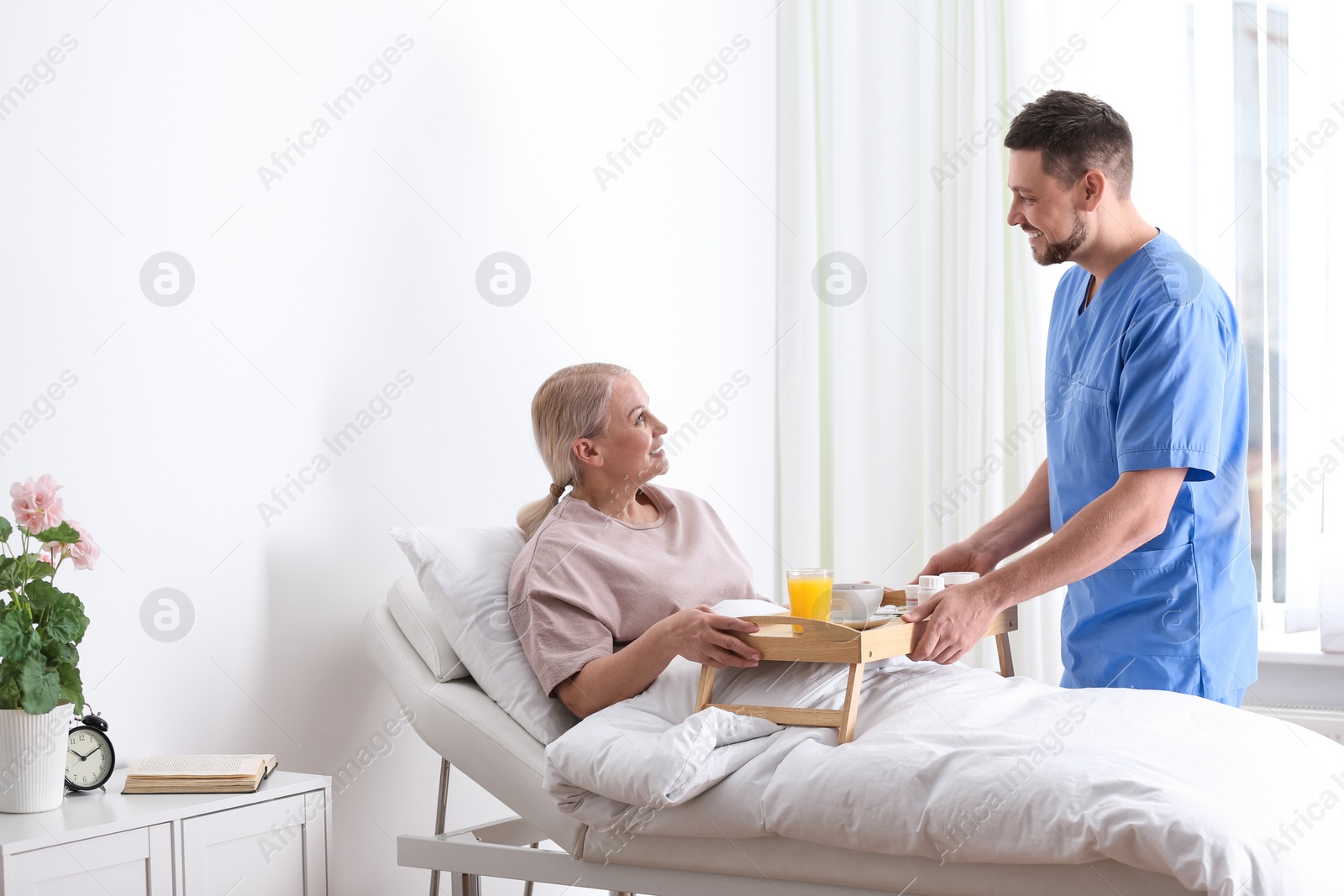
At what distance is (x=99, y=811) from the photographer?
1459mm

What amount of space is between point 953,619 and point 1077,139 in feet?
2.63

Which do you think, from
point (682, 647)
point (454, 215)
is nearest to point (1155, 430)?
point (682, 647)

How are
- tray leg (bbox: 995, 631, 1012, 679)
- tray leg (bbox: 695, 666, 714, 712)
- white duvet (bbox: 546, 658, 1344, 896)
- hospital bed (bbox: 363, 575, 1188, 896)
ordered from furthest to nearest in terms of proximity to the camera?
tray leg (bbox: 995, 631, 1012, 679) < tray leg (bbox: 695, 666, 714, 712) < hospital bed (bbox: 363, 575, 1188, 896) < white duvet (bbox: 546, 658, 1344, 896)

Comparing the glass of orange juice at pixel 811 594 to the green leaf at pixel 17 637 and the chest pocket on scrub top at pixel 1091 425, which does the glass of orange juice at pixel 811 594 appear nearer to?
the chest pocket on scrub top at pixel 1091 425

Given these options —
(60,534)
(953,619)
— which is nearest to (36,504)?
(60,534)

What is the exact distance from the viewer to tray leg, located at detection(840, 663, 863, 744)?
1427mm

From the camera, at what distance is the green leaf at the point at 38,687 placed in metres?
1.42

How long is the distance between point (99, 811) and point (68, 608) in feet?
0.85

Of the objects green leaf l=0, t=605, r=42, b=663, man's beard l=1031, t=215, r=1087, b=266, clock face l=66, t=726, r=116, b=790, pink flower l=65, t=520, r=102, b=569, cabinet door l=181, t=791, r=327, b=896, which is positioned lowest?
cabinet door l=181, t=791, r=327, b=896

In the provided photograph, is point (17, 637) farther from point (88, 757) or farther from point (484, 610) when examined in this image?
point (484, 610)

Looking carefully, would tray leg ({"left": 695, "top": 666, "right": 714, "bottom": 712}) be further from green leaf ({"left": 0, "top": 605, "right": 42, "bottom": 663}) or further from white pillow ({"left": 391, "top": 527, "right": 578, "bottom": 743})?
green leaf ({"left": 0, "top": 605, "right": 42, "bottom": 663})

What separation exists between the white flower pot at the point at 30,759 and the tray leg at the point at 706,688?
816mm

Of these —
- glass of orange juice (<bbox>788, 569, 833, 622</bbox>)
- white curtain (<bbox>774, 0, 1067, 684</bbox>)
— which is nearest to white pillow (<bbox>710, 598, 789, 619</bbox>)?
glass of orange juice (<bbox>788, 569, 833, 622</bbox>)

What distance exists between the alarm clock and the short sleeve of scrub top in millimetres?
1512
